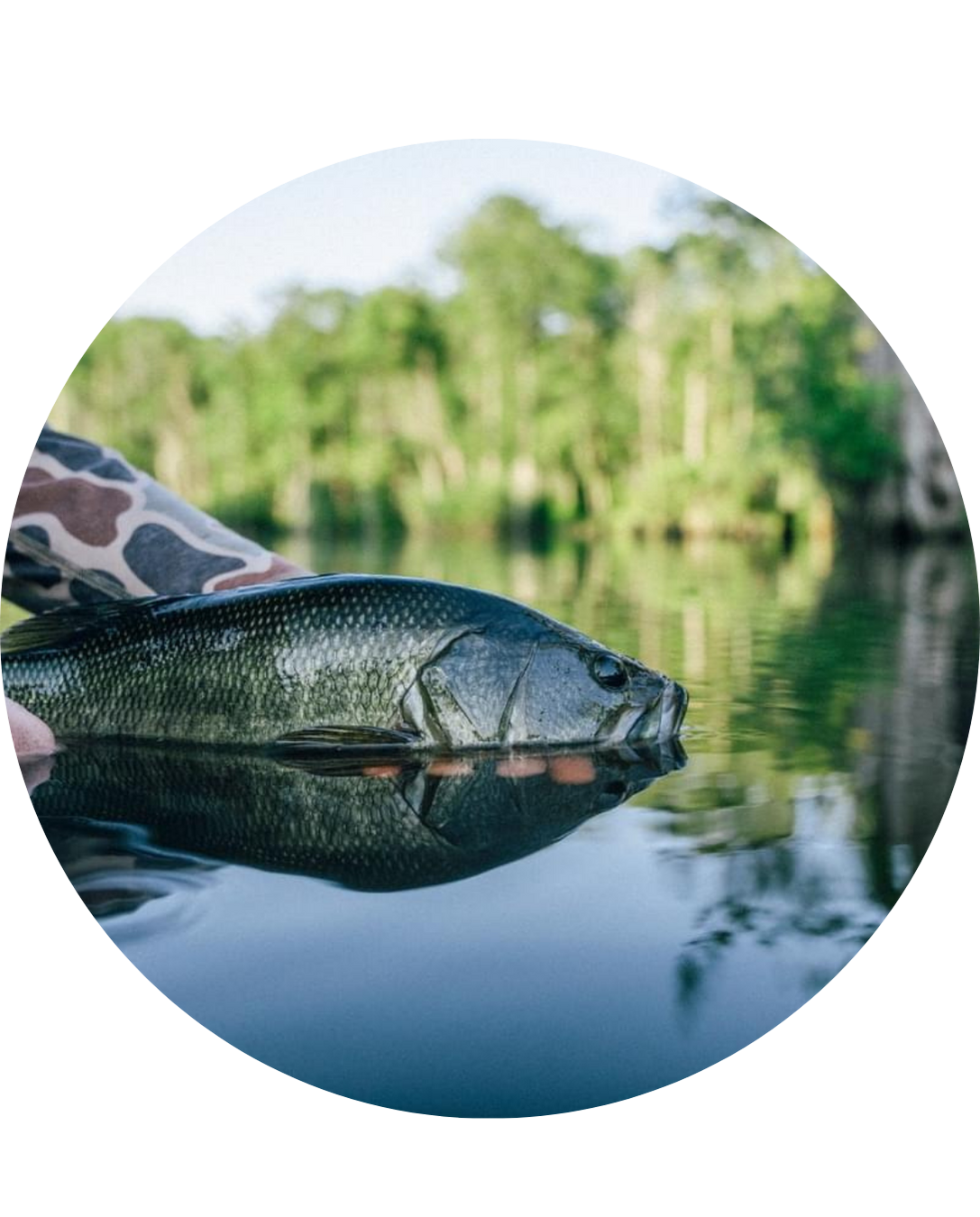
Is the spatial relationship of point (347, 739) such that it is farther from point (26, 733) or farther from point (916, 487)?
point (916, 487)

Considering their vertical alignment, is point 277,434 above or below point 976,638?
above

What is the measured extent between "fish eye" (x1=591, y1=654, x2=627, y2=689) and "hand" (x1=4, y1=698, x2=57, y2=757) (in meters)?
1.75

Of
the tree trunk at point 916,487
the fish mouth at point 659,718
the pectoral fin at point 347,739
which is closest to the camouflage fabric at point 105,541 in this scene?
the pectoral fin at point 347,739

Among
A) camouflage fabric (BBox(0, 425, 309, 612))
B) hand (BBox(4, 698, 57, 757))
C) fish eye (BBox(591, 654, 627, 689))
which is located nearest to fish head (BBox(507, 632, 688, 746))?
fish eye (BBox(591, 654, 627, 689))

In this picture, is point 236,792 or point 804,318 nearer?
point 236,792

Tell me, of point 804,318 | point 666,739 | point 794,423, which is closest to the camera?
point 666,739

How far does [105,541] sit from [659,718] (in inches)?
109

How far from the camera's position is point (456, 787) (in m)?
3.34

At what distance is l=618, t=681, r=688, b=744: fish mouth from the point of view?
3.77m

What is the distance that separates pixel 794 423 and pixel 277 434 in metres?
19.5

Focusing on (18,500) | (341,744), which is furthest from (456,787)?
(18,500)

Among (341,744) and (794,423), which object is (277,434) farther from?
(341,744)

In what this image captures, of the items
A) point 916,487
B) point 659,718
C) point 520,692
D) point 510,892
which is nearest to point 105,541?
point 520,692

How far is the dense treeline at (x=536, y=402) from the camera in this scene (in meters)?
24.7
